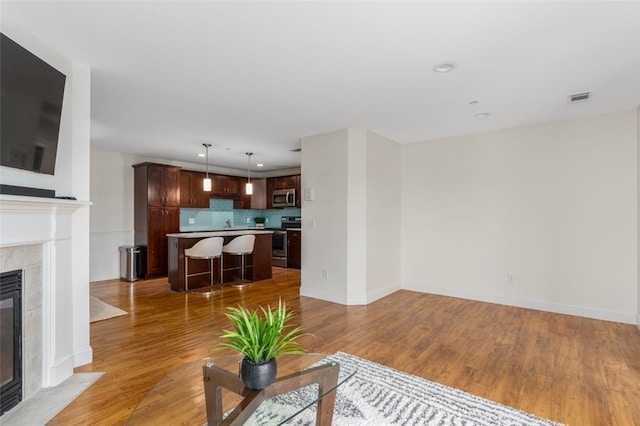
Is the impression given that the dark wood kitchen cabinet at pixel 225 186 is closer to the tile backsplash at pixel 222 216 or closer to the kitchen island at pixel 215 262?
the tile backsplash at pixel 222 216

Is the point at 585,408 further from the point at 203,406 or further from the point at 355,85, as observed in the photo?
the point at 355,85

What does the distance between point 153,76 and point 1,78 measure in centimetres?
112

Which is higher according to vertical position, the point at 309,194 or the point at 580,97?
the point at 580,97

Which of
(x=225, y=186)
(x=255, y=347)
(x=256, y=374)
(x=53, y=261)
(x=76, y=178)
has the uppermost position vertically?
(x=225, y=186)

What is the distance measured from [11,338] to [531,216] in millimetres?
5375

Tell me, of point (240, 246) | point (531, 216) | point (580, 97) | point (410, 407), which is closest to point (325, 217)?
point (240, 246)

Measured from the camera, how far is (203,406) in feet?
6.26

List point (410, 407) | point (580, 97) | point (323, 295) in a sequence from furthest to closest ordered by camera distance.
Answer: point (323, 295)
point (580, 97)
point (410, 407)

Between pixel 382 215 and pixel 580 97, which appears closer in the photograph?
pixel 580 97

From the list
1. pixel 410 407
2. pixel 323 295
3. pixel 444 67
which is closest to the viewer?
pixel 410 407

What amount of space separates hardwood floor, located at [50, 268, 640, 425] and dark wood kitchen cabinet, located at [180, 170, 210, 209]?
266cm

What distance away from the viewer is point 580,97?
10.7 feet

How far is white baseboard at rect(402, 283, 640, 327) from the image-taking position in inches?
146

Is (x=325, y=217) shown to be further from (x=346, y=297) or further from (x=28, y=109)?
(x=28, y=109)
